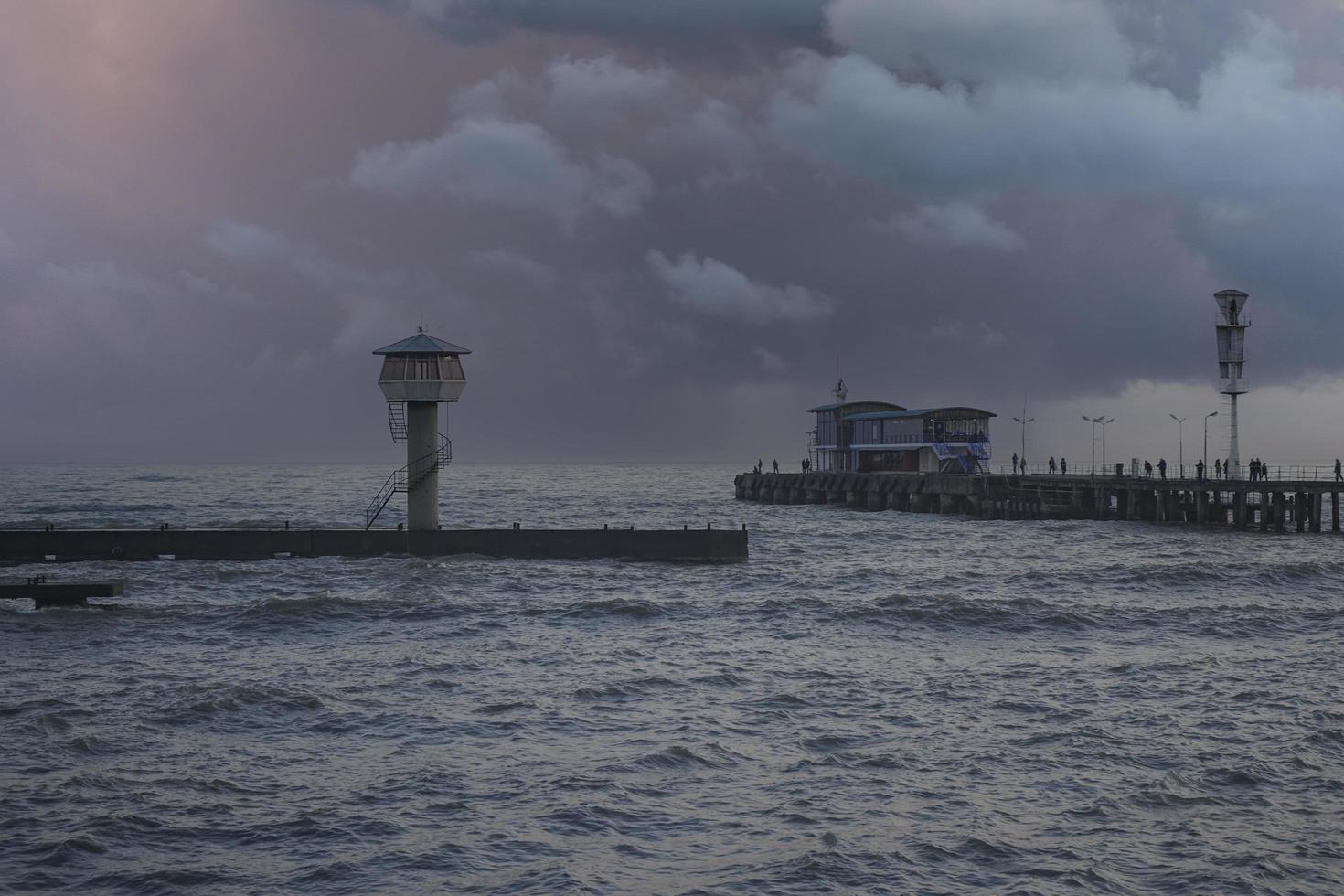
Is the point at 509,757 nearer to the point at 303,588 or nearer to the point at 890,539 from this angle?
the point at 303,588

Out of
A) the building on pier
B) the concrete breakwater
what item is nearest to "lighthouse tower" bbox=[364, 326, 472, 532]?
the concrete breakwater

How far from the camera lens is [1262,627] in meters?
32.4

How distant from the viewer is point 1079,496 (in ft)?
262

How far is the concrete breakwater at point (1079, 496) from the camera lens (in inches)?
2638

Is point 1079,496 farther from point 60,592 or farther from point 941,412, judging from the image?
point 60,592

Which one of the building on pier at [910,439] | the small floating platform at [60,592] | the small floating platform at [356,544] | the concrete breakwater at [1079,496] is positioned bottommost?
the small floating platform at [60,592]

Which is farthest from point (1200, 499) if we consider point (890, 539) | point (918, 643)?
point (918, 643)

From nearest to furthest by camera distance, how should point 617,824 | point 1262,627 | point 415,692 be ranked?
point 617,824
point 415,692
point 1262,627

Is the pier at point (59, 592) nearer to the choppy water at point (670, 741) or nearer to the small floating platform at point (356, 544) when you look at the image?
the choppy water at point (670, 741)

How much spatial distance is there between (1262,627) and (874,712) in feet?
53.2

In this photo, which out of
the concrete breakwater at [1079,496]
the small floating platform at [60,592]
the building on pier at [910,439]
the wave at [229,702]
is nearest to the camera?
the wave at [229,702]

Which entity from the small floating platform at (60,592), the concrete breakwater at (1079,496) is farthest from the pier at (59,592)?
the concrete breakwater at (1079,496)

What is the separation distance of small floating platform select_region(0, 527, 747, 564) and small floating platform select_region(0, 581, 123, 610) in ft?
37.8

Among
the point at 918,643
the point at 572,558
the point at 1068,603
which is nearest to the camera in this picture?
the point at 918,643
